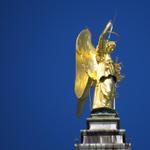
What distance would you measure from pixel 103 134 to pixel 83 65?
5.45 meters

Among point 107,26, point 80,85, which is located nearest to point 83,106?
point 80,85

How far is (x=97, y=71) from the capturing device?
54.4 metres

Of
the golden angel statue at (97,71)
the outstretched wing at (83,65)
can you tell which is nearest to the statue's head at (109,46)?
the golden angel statue at (97,71)

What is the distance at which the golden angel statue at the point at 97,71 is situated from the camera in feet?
176

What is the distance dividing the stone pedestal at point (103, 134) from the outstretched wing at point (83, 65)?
2.00 metres

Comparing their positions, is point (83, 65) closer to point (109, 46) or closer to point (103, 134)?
point (109, 46)

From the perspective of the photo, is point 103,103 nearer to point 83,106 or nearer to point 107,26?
point 83,106

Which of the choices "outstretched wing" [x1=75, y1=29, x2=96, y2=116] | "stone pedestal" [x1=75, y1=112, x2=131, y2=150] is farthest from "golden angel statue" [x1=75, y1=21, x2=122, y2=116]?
"stone pedestal" [x1=75, y1=112, x2=131, y2=150]

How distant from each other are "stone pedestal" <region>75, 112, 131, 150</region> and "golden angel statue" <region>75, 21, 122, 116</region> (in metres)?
1.08

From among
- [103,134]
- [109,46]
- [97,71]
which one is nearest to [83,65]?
[97,71]

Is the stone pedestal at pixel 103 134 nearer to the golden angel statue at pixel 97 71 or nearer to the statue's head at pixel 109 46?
the golden angel statue at pixel 97 71

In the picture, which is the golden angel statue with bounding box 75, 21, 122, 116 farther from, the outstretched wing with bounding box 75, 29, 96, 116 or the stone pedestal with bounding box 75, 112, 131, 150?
the stone pedestal with bounding box 75, 112, 131, 150

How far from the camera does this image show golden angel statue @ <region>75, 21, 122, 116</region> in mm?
53688

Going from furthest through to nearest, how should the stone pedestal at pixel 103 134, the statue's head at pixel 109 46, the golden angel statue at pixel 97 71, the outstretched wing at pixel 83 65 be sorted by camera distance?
the statue's head at pixel 109 46, the outstretched wing at pixel 83 65, the golden angel statue at pixel 97 71, the stone pedestal at pixel 103 134
